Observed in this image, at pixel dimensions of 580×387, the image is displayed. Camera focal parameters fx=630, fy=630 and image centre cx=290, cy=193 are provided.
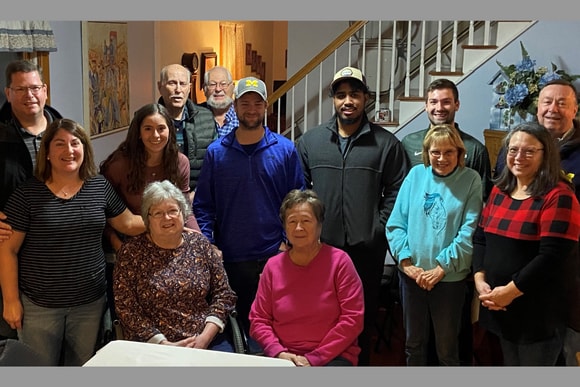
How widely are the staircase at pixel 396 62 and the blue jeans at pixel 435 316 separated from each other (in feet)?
7.94

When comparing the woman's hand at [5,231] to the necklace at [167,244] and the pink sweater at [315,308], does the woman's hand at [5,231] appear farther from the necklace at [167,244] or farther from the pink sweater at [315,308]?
the pink sweater at [315,308]

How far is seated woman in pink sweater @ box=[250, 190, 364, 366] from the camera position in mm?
2178

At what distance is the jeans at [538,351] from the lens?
6.92 feet

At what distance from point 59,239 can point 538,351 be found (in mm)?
1676

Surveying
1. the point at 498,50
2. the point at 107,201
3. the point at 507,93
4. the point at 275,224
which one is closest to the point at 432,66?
the point at 498,50

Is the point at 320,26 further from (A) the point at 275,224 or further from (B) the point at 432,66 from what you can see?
(A) the point at 275,224

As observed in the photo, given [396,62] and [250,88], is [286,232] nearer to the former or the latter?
[250,88]

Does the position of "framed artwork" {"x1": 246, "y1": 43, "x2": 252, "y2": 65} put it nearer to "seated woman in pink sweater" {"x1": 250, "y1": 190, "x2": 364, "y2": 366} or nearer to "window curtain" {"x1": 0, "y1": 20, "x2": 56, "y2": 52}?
"window curtain" {"x1": 0, "y1": 20, "x2": 56, "y2": 52}

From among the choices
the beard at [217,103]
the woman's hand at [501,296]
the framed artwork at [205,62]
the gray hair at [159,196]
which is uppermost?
the framed artwork at [205,62]

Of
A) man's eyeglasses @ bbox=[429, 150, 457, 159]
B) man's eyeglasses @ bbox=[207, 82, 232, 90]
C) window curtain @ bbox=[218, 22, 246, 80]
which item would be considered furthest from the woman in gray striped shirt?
window curtain @ bbox=[218, 22, 246, 80]

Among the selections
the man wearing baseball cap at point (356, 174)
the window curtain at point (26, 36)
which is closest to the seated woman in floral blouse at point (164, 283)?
the man wearing baseball cap at point (356, 174)

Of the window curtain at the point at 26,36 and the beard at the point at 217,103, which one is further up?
the window curtain at the point at 26,36

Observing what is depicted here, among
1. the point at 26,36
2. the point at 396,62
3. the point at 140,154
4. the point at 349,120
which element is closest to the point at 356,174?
the point at 349,120

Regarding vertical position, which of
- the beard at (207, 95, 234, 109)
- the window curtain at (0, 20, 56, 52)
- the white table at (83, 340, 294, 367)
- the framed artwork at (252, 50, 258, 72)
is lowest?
the white table at (83, 340, 294, 367)
